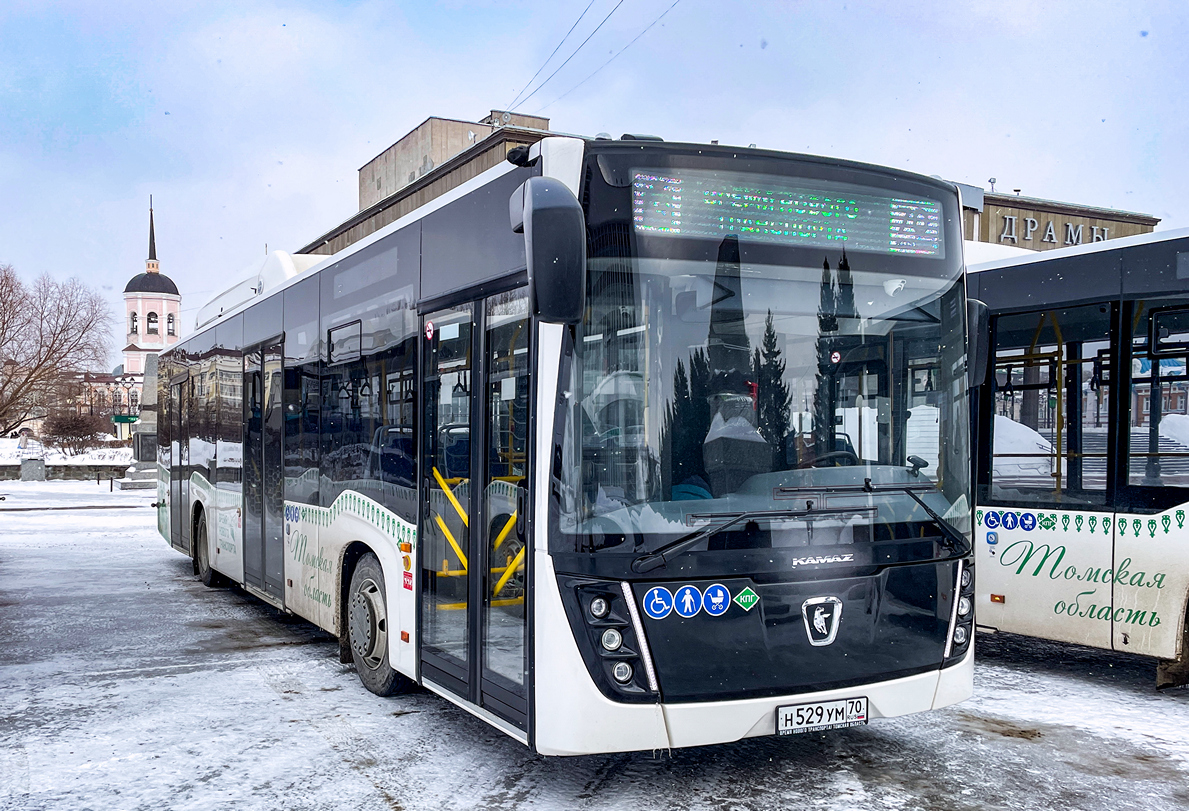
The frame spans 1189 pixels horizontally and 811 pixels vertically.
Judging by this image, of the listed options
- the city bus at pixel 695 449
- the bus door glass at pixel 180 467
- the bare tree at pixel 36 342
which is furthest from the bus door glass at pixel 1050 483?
the bare tree at pixel 36 342

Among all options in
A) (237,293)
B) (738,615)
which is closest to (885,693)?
(738,615)

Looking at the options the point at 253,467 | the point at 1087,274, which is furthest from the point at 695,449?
the point at 253,467

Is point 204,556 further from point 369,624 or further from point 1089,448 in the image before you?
point 1089,448

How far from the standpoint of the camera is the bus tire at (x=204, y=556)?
38.4 ft

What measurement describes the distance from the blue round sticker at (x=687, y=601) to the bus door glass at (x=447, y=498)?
1285mm

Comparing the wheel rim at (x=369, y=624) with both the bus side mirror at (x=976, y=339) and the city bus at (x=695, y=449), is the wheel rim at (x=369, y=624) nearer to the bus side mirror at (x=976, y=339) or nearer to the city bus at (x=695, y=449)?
the city bus at (x=695, y=449)

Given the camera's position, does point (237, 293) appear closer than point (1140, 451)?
No

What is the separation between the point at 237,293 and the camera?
35.2 feet

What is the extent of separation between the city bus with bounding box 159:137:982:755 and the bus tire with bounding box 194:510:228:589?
6923mm

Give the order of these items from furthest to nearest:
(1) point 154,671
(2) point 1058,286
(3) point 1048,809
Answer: (1) point 154,671
(2) point 1058,286
(3) point 1048,809

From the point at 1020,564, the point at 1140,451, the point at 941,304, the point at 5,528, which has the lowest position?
the point at 5,528

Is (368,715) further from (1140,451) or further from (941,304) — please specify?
(1140,451)

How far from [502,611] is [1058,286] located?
177 inches

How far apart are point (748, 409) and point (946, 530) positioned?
120 centimetres
